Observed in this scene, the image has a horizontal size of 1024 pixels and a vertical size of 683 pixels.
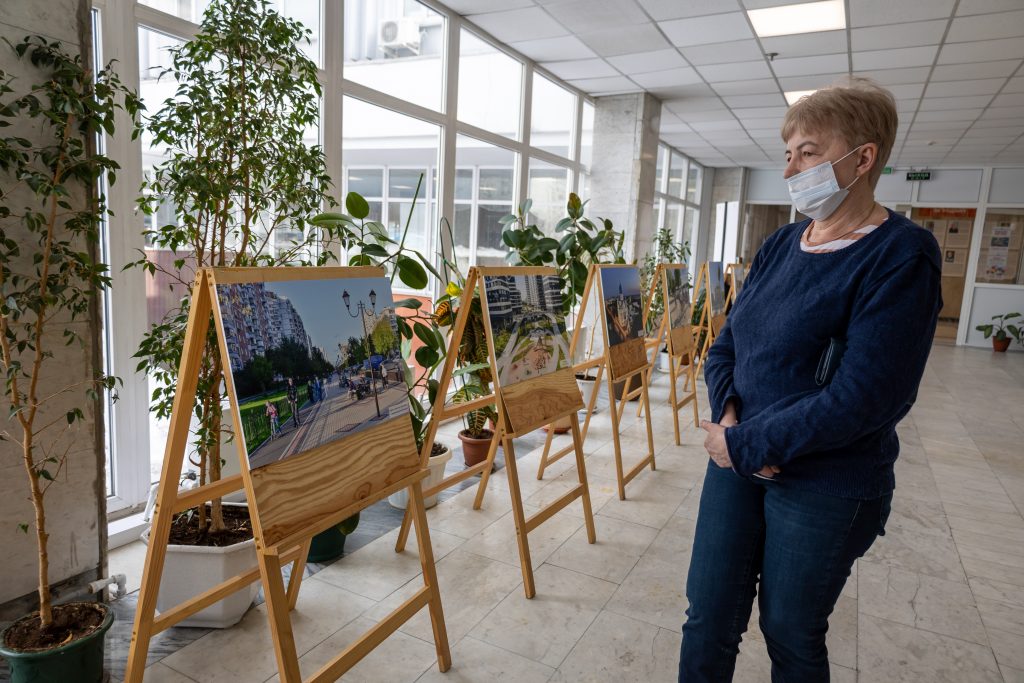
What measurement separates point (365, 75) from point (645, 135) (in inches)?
146

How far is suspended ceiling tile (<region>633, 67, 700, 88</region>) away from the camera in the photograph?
601 centimetres

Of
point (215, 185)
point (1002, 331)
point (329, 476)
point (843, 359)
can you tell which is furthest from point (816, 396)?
point (1002, 331)

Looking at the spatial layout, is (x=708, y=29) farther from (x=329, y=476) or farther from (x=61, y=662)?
(x=61, y=662)

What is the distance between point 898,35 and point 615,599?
15.2 ft

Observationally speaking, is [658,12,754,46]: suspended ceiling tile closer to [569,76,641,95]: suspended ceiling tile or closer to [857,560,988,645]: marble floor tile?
[569,76,641,95]: suspended ceiling tile

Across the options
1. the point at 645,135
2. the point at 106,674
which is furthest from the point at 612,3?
the point at 106,674

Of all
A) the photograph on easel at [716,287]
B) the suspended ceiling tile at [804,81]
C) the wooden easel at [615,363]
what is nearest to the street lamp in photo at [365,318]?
the wooden easel at [615,363]

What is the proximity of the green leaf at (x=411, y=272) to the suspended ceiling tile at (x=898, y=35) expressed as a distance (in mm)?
4131

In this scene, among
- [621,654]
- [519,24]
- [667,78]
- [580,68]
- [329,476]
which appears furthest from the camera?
[667,78]

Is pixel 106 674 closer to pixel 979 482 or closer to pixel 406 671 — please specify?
pixel 406 671

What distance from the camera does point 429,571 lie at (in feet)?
6.45

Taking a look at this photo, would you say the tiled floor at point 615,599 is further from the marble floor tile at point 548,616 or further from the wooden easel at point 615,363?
the wooden easel at point 615,363

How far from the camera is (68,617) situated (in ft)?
6.22

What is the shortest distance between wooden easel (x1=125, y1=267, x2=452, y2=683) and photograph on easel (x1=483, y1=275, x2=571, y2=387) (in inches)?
26.4
